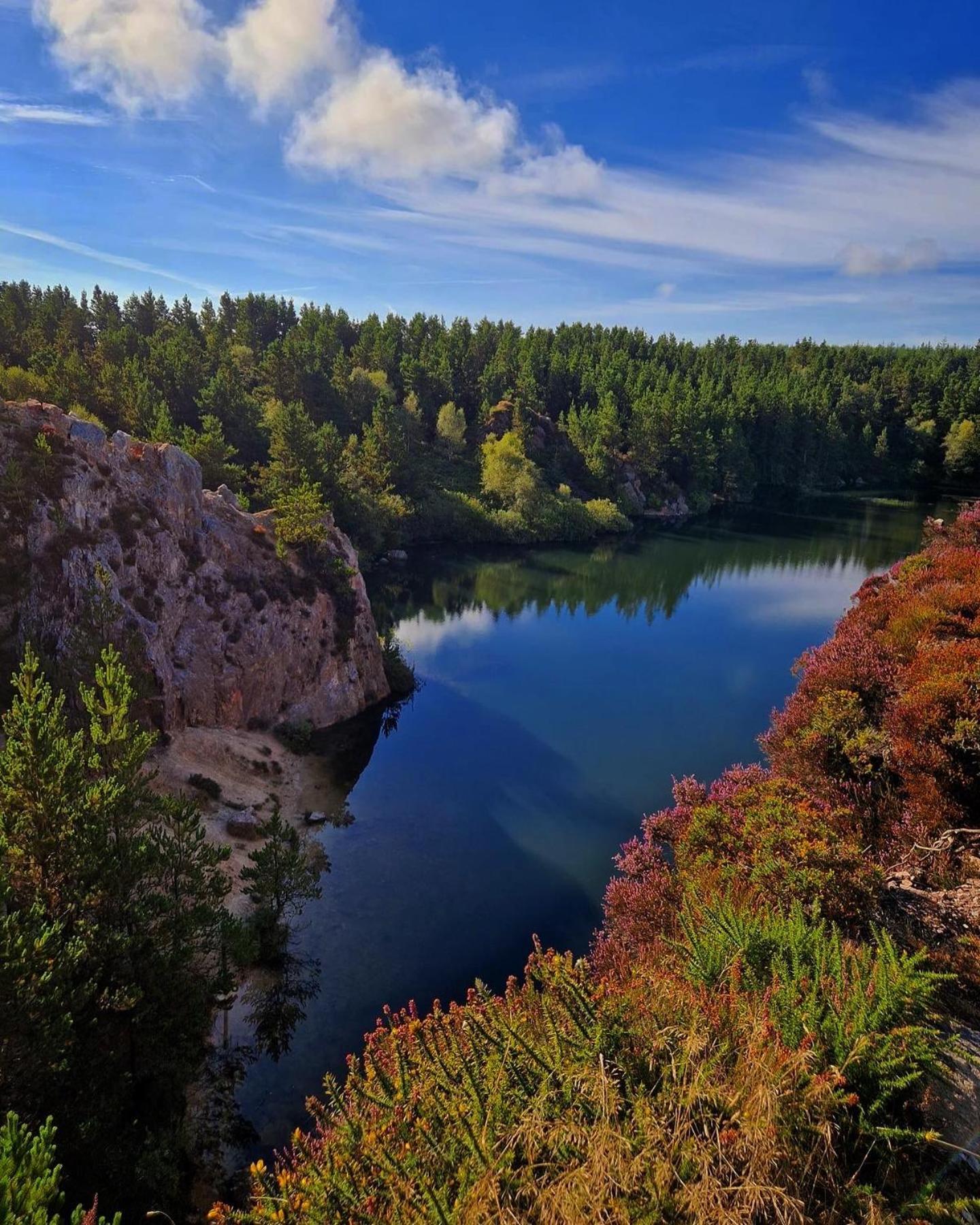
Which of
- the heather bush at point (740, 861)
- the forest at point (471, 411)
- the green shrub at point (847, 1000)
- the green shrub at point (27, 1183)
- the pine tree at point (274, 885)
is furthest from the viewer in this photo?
the forest at point (471, 411)

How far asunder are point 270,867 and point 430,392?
106320mm

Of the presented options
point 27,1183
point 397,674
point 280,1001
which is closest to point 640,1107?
point 27,1183

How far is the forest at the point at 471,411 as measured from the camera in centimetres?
6309

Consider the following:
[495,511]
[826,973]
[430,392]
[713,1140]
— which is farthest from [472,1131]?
[430,392]

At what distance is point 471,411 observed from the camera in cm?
12125

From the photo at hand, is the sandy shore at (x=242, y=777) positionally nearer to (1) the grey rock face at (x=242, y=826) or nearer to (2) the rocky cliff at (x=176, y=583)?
(1) the grey rock face at (x=242, y=826)

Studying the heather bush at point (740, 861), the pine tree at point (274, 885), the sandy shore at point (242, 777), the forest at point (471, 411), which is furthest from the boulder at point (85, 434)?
the heather bush at point (740, 861)

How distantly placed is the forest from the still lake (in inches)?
574

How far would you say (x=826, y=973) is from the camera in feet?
32.9

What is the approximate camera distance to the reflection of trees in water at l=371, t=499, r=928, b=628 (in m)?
65.2

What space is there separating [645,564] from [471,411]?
55657 millimetres

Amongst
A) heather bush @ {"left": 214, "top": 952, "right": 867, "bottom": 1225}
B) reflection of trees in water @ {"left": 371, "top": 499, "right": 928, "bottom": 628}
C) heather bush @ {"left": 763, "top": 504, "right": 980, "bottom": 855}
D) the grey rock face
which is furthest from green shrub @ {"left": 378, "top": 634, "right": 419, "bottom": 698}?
heather bush @ {"left": 214, "top": 952, "right": 867, "bottom": 1225}

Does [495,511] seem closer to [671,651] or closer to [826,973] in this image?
[671,651]

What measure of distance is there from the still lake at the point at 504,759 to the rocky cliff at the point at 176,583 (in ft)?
17.0
